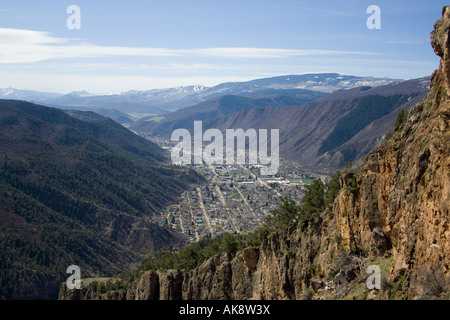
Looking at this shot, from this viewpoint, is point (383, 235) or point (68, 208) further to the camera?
point (68, 208)

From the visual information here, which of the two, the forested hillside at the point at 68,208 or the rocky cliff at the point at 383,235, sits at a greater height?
the rocky cliff at the point at 383,235

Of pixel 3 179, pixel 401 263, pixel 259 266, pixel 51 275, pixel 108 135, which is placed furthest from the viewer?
pixel 108 135

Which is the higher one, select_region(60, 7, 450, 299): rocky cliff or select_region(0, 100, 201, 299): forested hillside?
select_region(60, 7, 450, 299): rocky cliff

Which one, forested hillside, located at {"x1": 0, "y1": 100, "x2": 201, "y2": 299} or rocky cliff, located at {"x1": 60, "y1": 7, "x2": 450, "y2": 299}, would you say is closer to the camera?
rocky cliff, located at {"x1": 60, "y1": 7, "x2": 450, "y2": 299}

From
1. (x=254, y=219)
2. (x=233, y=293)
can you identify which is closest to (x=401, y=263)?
(x=233, y=293)

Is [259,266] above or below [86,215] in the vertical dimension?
above

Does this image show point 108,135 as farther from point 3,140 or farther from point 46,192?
point 46,192

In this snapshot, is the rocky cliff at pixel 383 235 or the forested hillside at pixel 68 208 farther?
the forested hillside at pixel 68 208

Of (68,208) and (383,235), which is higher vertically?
(383,235)
